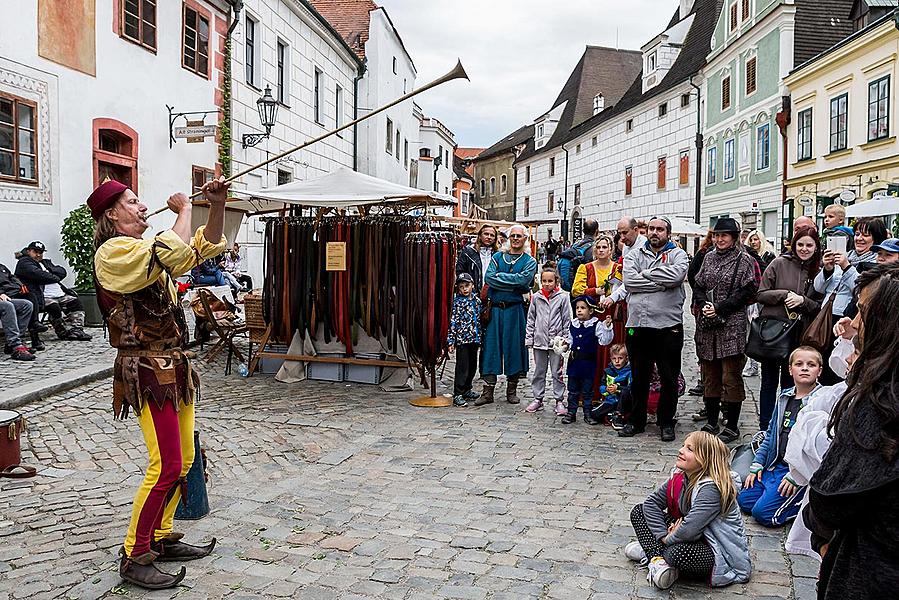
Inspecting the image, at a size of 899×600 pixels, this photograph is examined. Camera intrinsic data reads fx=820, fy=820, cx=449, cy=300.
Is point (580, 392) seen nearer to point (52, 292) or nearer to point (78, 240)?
point (52, 292)

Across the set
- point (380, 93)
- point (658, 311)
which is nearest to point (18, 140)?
point (658, 311)

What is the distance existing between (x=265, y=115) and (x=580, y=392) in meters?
11.7

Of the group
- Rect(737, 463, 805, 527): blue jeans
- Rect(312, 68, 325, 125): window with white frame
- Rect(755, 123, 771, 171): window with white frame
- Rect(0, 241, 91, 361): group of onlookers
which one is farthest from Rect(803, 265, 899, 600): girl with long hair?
Rect(755, 123, 771, 171): window with white frame

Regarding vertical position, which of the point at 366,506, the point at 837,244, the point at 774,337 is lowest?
the point at 366,506

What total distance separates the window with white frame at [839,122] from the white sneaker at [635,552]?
2039 centimetres

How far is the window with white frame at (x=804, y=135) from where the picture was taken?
2377 cm

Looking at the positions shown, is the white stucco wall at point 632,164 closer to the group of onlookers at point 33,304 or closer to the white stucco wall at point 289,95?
the white stucco wall at point 289,95

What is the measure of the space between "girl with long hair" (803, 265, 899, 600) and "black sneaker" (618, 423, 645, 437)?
4.88 metres

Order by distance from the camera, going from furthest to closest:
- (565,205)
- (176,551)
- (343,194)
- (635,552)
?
(565,205) < (343,194) < (635,552) < (176,551)

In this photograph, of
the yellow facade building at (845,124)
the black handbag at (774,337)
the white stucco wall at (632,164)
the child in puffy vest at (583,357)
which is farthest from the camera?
the white stucco wall at (632,164)

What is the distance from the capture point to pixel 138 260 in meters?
3.66

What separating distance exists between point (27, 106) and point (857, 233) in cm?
1061

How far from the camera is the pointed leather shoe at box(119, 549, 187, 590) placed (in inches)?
155

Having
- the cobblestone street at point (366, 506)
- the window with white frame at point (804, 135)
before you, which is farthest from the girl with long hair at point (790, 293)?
the window with white frame at point (804, 135)
